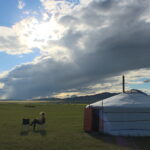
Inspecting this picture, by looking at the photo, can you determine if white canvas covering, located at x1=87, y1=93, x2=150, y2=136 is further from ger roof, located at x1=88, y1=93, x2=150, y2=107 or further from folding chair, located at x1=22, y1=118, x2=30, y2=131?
folding chair, located at x1=22, y1=118, x2=30, y2=131

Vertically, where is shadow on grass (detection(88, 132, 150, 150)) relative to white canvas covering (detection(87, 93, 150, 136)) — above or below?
below

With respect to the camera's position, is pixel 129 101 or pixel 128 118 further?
pixel 129 101

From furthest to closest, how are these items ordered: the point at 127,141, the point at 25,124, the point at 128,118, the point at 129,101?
the point at 25,124 < the point at 129,101 < the point at 128,118 < the point at 127,141

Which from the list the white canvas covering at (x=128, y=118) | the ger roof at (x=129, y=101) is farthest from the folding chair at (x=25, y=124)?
the white canvas covering at (x=128, y=118)

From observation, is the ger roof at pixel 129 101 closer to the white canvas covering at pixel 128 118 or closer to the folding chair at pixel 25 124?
the white canvas covering at pixel 128 118

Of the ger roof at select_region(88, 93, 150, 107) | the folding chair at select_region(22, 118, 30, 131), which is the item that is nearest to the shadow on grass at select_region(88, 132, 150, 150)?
the ger roof at select_region(88, 93, 150, 107)

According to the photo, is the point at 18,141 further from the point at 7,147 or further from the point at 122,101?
the point at 122,101

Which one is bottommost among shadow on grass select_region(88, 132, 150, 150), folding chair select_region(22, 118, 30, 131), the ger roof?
shadow on grass select_region(88, 132, 150, 150)

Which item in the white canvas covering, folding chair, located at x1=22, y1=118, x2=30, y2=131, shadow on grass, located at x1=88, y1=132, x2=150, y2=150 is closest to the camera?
shadow on grass, located at x1=88, y1=132, x2=150, y2=150

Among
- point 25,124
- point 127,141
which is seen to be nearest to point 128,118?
point 127,141

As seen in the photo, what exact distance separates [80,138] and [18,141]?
2898mm

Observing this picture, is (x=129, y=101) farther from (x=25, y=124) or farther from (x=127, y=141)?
(x=25, y=124)

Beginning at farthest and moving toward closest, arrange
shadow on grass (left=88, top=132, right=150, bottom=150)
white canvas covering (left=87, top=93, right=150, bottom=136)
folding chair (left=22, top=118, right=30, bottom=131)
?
folding chair (left=22, top=118, right=30, bottom=131) < white canvas covering (left=87, top=93, right=150, bottom=136) < shadow on grass (left=88, top=132, right=150, bottom=150)

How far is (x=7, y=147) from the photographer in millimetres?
10227
